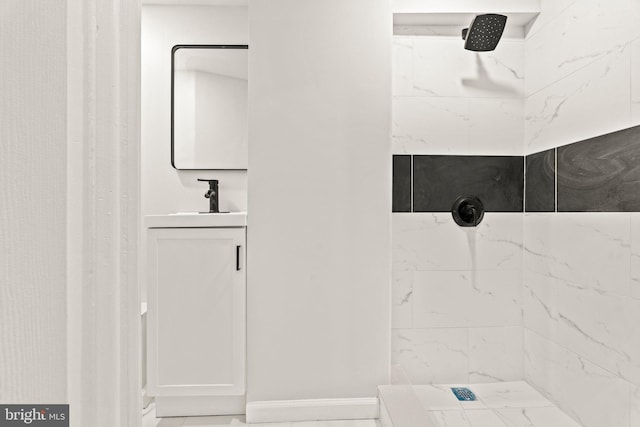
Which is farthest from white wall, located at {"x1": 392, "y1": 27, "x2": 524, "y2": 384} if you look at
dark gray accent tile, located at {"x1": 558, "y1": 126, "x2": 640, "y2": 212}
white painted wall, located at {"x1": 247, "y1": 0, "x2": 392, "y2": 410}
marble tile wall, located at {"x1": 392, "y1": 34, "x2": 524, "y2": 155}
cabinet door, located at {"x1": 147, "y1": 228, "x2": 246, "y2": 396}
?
cabinet door, located at {"x1": 147, "y1": 228, "x2": 246, "y2": 396}

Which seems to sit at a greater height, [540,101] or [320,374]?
[540,101]

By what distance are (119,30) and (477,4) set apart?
80.3 inches

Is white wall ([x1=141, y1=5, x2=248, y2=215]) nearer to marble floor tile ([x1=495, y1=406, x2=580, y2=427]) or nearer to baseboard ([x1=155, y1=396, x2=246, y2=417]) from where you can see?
baseboard ([x1=155, y1=396, x2=246, y2=417])

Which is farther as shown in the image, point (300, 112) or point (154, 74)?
point (154, 74)

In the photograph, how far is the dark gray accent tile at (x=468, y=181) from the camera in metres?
2.13

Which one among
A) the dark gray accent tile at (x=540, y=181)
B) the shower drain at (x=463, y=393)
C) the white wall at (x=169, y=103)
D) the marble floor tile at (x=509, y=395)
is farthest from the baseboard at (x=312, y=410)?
the dark gray accent tile at (x=540, y=181)

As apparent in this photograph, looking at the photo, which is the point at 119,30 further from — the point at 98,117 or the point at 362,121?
the point at 362,121

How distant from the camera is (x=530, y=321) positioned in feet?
6.84

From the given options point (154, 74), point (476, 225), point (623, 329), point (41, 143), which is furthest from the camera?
point (154, 74)

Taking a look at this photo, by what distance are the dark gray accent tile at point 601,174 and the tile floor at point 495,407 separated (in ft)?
2.85

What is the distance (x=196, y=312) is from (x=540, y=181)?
1.66 metres

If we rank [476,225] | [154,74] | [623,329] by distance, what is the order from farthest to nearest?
[154,74]
[476,225]
[623,329]

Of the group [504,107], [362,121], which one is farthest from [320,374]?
[504,107]

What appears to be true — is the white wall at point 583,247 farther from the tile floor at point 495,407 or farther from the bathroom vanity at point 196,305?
the bathroom vanity at point 196,305
